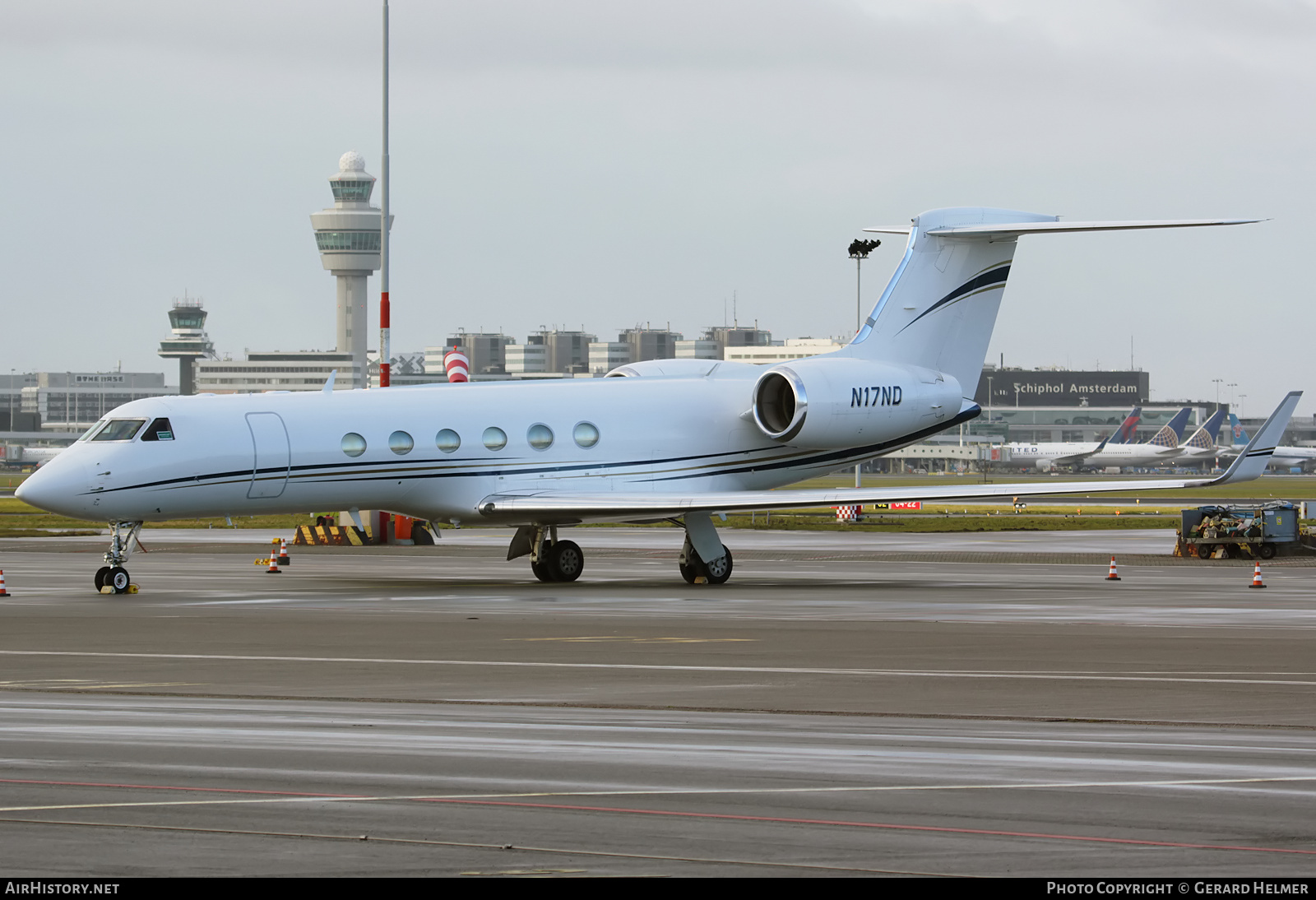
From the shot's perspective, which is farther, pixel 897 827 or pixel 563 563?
pixel 563 563

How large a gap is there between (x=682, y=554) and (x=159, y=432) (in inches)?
359

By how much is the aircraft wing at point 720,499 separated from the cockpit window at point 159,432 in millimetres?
5241

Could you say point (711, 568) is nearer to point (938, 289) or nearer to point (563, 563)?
point (563, 563)

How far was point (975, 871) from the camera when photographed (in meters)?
6.58

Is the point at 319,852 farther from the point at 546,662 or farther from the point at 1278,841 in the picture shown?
the point at 546,662

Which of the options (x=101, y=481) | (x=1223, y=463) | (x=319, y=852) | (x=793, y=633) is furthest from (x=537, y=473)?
(x=1223, y=463)

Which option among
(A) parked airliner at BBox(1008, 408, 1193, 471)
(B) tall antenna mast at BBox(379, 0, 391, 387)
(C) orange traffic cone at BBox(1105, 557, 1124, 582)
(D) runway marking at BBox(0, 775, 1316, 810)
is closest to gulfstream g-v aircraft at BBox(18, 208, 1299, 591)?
(C) orange traffic cone at BBox(1105, 557, 1124, 582)

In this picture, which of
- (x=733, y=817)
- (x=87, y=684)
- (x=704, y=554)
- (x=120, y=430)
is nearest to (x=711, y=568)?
(x=704, y=554)

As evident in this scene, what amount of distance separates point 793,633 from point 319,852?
11866 mm

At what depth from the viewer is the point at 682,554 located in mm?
28359

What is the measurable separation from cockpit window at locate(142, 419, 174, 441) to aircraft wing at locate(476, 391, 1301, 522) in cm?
524

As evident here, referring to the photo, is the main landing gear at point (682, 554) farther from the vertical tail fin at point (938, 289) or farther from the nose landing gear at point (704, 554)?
the vertical tail fin at point (938, 289)
